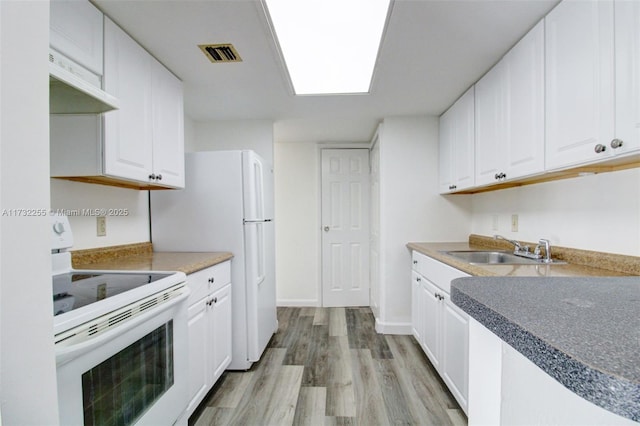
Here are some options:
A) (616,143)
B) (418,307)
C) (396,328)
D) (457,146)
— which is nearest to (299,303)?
(396,328)

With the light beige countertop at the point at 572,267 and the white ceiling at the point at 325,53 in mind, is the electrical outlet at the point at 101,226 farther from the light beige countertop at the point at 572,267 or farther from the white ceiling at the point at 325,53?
the light beige countertop at the point at 572,267

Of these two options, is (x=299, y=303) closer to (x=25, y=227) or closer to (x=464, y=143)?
(x=464, y=143)

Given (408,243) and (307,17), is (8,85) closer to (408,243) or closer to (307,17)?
(307,17)

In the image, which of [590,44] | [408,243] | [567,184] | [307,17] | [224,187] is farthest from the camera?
[408,243]

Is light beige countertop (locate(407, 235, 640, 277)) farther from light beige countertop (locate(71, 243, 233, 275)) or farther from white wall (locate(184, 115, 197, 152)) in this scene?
white wall (locate(184, 115, 197, 152))

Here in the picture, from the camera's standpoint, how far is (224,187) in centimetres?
217

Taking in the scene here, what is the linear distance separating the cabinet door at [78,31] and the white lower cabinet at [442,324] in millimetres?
2096

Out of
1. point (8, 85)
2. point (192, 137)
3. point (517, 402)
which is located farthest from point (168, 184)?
point (517, 402)

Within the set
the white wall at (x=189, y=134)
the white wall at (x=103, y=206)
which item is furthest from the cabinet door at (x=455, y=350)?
the white wall at (x=189, y=134)

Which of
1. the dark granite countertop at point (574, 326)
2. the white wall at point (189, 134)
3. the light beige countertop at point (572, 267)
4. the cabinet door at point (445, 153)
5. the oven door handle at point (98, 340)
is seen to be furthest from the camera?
the white wall at point (189, 134)

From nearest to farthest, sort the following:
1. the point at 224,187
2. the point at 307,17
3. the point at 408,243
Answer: the point at 307,17
the point at 224,187
the point at 408,243

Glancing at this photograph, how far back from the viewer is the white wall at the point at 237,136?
2.88 m

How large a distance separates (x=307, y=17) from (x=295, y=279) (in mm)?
2965

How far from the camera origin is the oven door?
0.80 meters
